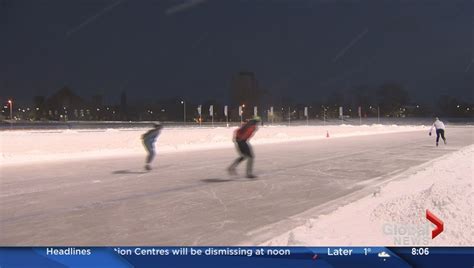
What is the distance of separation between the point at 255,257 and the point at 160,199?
13.7 feet

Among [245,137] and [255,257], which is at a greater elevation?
[245,137]

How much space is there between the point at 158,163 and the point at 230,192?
5.92 meters

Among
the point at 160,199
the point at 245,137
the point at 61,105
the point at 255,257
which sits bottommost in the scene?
the point at 160,199

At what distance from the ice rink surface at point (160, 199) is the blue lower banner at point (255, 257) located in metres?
1.27

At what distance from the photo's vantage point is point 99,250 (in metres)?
2.97

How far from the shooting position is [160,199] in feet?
22.4

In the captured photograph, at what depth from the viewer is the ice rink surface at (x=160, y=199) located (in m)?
4.58

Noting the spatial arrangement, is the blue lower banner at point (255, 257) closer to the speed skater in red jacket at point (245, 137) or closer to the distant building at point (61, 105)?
the speed skater in red jacket at point (245, 137)

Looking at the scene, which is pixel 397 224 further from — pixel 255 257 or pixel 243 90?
pixel 243 90

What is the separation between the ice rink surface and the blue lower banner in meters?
1.27

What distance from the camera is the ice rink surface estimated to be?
15.0 ft

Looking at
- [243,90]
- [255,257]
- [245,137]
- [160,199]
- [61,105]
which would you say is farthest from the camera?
[61,105]

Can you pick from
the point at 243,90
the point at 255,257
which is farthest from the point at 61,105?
the point at 255,257

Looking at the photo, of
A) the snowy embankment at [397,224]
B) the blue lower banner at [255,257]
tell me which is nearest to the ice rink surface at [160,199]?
the snowy embankment at [397,224]
